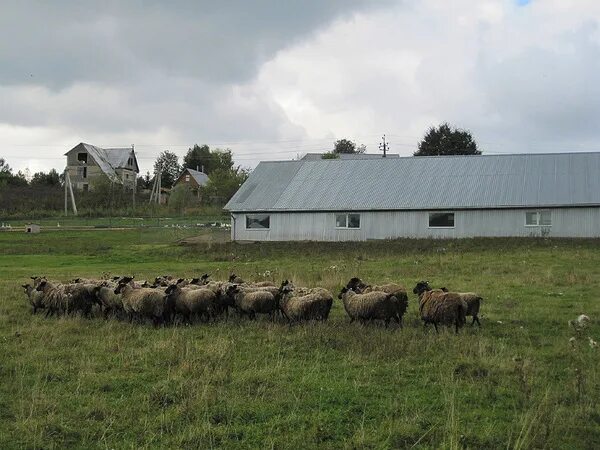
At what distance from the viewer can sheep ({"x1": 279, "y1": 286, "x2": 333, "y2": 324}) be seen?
1402cm

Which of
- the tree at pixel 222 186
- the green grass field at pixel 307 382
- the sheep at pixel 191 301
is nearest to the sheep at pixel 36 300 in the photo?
the green grass field at pixel 307 382

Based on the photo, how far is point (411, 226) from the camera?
139ft

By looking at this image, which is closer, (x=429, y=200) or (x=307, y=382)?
(x=307, y=382)

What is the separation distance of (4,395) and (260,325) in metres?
5.96

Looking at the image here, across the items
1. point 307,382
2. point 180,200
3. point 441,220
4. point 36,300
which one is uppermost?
point 180,200

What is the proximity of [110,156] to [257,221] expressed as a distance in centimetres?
7243

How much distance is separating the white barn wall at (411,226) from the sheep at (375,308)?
93.7ft

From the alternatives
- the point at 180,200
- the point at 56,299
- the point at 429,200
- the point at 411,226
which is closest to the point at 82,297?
the point at 56,299

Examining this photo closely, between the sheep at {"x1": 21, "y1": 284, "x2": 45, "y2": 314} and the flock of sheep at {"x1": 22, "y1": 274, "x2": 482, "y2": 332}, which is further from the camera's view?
the sheep at {"x1": 21, "y1": 284, "x2": 45, "y2": 314}

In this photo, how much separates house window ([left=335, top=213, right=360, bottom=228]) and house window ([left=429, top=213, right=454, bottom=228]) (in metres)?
4.99

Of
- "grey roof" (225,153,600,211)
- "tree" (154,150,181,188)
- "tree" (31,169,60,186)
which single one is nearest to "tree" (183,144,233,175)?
"tree" (154,150,181,188)

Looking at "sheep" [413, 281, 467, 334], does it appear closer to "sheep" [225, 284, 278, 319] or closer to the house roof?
"sheep" [225, 284, 278, 319]

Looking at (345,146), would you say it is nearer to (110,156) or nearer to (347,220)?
(110,156)

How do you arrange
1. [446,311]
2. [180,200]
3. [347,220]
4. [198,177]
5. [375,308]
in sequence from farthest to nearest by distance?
[198,177] < [180,200] < [347,220] < [375,308] < [446,311]
